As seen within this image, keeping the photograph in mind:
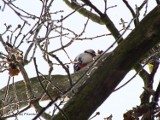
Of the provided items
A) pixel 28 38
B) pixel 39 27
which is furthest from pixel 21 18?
pixel 39 27

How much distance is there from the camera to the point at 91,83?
138cm

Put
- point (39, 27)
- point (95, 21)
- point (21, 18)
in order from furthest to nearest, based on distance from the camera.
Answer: point (95, 21) < point (21, 18) < point (39, 27)

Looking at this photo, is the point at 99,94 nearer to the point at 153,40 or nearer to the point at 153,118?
the point at 153,40

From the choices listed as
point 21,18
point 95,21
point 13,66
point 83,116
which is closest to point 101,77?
point 83,116

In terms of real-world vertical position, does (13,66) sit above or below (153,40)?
above

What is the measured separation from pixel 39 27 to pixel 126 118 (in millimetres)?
981

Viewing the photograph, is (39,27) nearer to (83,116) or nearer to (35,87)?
(35,87)

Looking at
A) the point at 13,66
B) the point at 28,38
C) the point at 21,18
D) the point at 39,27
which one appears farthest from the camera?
the point at 21,18

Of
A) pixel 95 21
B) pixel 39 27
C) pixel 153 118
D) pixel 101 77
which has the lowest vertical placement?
pixel 153 118

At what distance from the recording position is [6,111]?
2.48 meters

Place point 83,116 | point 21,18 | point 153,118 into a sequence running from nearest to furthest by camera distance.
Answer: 1. point 83,116
2. point 153,118
3. point 21,18

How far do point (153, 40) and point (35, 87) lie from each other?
1.44 meters

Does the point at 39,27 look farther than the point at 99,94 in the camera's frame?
Yes

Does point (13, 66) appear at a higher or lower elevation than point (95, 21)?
lower
